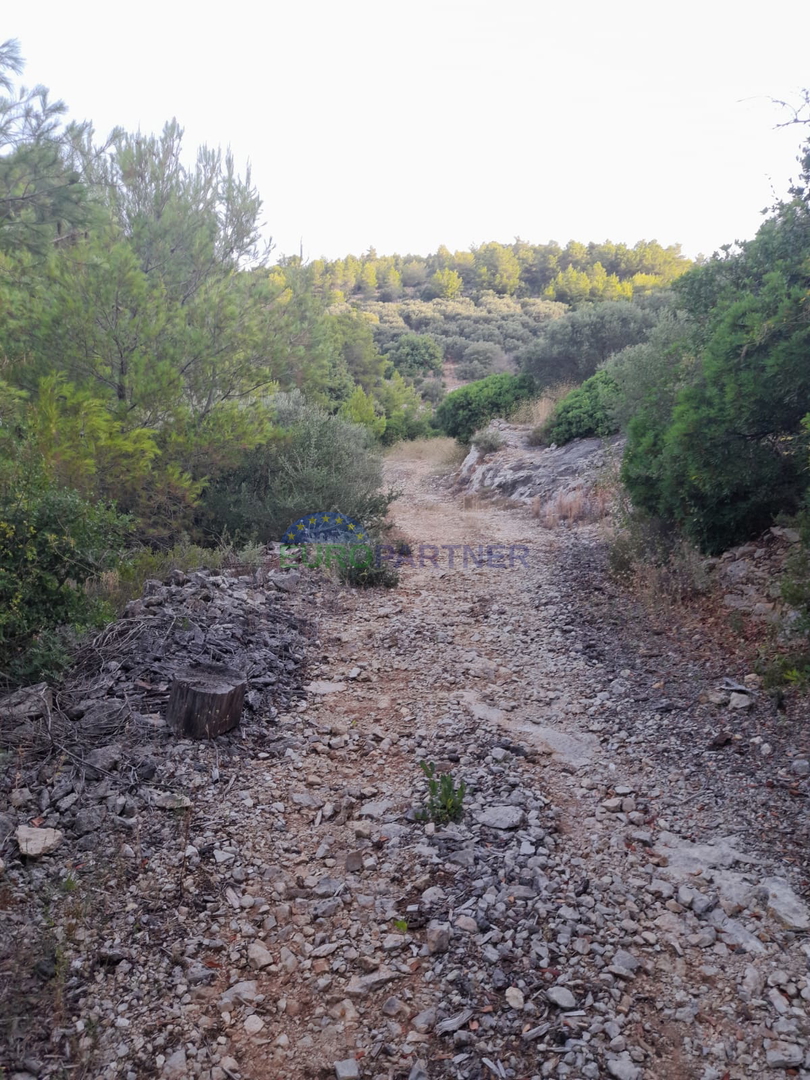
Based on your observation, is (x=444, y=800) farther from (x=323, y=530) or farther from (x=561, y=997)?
(x=323, y=530)

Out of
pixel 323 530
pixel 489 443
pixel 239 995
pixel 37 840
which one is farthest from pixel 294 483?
pixel 489 443

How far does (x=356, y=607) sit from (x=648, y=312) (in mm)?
12961

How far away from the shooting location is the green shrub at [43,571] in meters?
3.88

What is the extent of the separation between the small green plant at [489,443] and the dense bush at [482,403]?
192cm

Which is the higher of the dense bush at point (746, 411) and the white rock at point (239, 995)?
the dense bush at point (746, 411)

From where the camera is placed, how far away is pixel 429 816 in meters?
3.18

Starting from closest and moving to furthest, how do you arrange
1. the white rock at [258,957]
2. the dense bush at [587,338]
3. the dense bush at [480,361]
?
the white rock at [258,957], the dense bush at [587,338], the dense bush at [480,361]

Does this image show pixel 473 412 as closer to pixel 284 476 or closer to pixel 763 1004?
pixel 284 476

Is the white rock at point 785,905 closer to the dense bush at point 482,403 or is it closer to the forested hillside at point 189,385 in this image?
the forested hillside at point 189,385

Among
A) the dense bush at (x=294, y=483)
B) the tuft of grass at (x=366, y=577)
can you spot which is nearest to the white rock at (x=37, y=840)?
the tuft of grass at (x=366, y=577)

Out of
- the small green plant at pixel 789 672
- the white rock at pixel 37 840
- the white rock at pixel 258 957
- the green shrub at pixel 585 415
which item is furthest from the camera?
the green shrub at pixel 585 415

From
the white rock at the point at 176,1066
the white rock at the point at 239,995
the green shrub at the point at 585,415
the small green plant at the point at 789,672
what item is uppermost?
the green shrub at the point at 585,415

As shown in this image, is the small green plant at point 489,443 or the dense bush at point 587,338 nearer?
the small green plant at point 489,443

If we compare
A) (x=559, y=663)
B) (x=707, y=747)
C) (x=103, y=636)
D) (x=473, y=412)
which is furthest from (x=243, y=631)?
(x=473, y=412)
